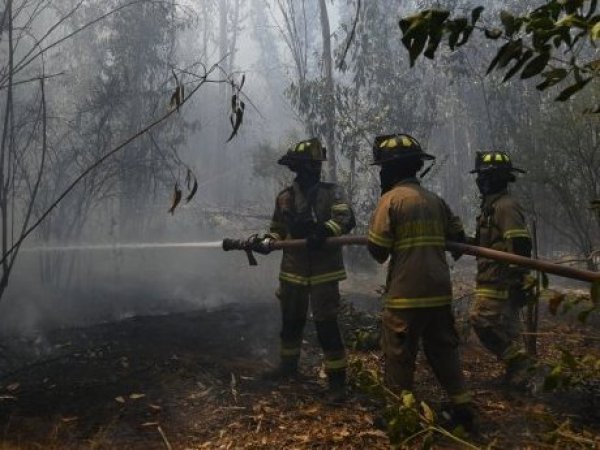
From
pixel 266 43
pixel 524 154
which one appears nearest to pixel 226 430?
pixel 524 154

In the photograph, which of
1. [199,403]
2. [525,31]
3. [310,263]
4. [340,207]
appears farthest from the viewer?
[310,263]

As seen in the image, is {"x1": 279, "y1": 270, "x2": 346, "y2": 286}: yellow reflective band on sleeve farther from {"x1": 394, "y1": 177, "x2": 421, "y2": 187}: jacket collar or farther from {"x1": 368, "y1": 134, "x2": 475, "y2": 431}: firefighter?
{"x1": 394, "y1": 177, "x2": 421, "y2": 187}: jacket collar

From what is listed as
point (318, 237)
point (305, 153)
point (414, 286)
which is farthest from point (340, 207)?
point (414, 286)

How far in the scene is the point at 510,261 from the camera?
2.70 meters

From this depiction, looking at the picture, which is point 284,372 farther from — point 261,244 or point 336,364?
point 261,244

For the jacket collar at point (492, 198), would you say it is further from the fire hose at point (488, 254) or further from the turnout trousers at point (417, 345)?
the turnout trousers at point (417, 345)

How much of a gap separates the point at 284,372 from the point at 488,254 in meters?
2.41

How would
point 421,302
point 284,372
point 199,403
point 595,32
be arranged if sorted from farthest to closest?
point 284,372 → point 199,403 → point 421,302 → point 595,32

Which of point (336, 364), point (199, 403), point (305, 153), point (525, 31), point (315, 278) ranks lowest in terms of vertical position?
point (199, 403)

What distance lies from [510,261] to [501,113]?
13.0 meters

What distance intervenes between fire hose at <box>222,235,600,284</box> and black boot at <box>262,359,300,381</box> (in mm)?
946

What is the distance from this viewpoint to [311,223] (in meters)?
4.40

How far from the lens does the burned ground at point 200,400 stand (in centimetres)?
347

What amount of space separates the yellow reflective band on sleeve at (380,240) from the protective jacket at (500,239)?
133cm
